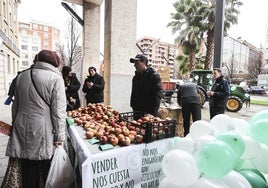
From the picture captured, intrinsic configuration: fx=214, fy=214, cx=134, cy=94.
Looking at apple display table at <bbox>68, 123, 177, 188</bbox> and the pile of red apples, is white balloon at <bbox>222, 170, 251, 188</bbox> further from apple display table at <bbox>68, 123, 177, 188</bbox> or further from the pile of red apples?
the pile of red apples

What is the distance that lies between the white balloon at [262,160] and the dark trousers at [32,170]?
6.57 ft

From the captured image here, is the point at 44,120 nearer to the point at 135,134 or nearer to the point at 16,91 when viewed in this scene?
the point at 16,91

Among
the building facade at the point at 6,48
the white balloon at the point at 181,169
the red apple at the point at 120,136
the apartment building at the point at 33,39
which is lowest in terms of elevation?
the white balloon at the point at 181,169

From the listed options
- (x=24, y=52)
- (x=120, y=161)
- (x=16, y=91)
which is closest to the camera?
(x=120, y=161)

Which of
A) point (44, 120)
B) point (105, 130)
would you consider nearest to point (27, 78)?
point (44, 120)

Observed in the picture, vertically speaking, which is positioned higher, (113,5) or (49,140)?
(113,5)

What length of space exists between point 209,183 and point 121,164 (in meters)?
0.76

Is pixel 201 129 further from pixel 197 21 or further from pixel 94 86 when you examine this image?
pixel 197 21

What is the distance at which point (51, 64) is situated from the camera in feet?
7.06

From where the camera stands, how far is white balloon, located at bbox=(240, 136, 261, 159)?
1939mm

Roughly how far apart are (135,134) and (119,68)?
373cm

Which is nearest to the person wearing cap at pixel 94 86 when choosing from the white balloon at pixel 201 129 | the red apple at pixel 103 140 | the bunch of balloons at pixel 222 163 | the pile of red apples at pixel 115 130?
the pile of red apples at pixel 115 130

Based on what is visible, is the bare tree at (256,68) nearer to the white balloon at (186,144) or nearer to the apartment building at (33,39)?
the white balloon at (186,144)

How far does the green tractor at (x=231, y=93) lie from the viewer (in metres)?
11.1
